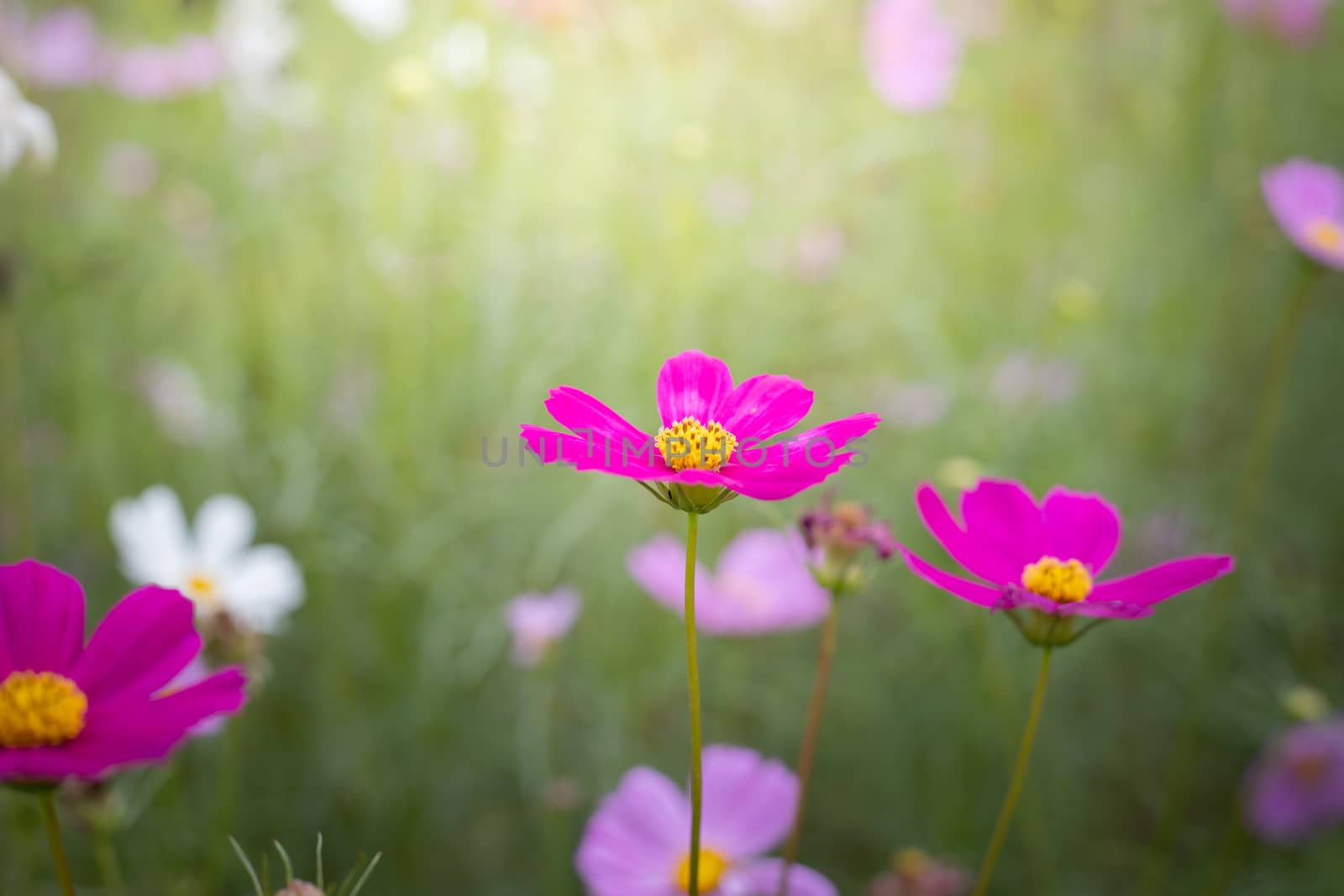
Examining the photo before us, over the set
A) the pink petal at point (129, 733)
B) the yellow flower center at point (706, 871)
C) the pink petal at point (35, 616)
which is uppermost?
the pink petal at point (35, 616)

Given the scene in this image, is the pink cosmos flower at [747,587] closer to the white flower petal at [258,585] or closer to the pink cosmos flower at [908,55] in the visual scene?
the white flower petal at [258,585]

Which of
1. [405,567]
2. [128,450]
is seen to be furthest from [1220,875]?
[128,450]

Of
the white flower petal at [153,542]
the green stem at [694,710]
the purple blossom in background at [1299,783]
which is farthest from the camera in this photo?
the purple blossom in background at [1299,783]

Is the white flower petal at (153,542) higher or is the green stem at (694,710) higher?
the green stem at (694,710)

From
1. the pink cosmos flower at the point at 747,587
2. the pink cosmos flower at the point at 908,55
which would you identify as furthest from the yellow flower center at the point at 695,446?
the pink cosmos flower at the point at 908,55

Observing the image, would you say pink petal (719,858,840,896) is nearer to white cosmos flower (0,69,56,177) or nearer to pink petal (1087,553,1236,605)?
pink petal (1087,553,1236,605)

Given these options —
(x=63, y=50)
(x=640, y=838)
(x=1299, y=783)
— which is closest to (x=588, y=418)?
(x=640, y=838)

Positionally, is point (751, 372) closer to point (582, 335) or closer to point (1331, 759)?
point (582, 335)

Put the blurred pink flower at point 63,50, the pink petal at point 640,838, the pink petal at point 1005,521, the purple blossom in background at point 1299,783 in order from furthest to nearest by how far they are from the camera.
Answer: the blurred pink flower at point 63,50
the purple blossom in background at point 1299,783
the pink petal at point 640,838
the pink petal at point 1005,521
